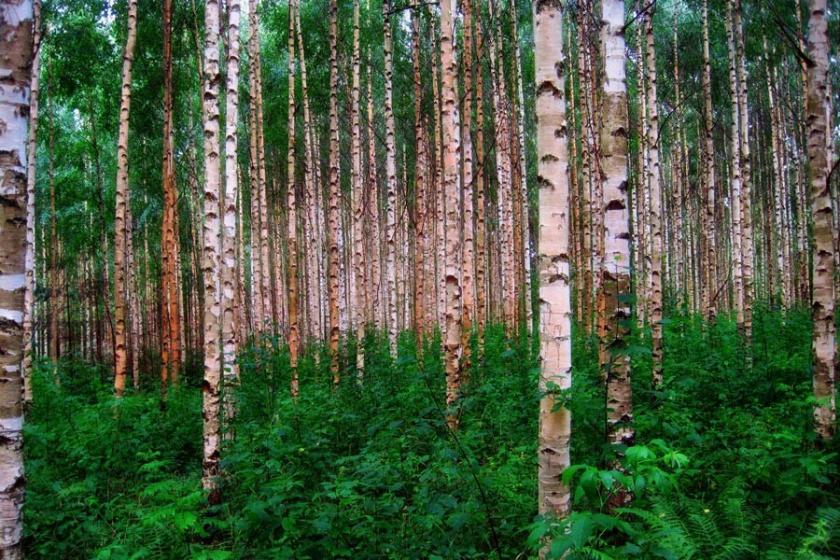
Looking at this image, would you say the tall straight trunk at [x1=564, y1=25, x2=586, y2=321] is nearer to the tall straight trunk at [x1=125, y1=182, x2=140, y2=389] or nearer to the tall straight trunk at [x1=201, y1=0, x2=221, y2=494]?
the tall straight trunk at [x1=201, y1=0, x2=221, y2=494]

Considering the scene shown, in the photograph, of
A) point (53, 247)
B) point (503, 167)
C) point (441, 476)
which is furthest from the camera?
point (53, 247)

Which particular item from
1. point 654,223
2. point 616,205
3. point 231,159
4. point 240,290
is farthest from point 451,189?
point 240,290

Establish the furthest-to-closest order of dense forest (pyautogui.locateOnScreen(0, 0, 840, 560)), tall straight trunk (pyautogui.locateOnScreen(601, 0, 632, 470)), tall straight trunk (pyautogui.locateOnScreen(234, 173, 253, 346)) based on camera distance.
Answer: tall straight trunk (pyautogui.locateOnScreen(234, 173, 253, 346)), tall straight trunk (pyautogui.locateOnScreen(601, 0, 632, 470)), dense forest (pyautogui.locateOnScreen(0, 0, 840, 560))

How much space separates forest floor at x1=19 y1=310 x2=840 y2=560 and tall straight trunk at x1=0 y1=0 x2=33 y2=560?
628mm

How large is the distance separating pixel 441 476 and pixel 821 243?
4503 millimetres

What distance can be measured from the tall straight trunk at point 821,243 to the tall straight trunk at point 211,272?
622cm

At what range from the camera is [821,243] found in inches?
213

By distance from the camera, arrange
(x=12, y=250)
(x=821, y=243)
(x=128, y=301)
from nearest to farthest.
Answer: (x=12, y=250) → (x=821, y=243) → (x=128, y=301)

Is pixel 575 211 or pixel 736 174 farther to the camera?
pixel 575 211

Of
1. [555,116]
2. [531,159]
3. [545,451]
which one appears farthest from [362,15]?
[545,451]

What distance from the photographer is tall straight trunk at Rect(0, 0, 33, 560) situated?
10.0ft

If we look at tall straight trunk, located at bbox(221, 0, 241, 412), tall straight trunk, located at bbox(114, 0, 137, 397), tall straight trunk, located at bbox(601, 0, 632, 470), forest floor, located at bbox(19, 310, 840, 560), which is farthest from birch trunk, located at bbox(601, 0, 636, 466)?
tall straight trunk, located at bbox(114, 0, 137, 397)

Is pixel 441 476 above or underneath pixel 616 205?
underneath

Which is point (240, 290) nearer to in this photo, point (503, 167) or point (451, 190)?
point (503, 167)
